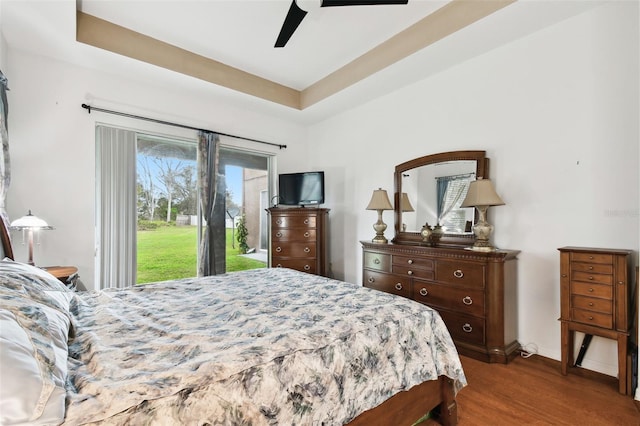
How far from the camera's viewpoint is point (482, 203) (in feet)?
8.62

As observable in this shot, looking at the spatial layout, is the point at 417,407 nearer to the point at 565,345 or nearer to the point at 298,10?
the point at 565,345

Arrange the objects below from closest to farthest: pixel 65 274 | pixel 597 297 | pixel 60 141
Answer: pixel 597 297 → pixel 65 274 → pixel 60 141

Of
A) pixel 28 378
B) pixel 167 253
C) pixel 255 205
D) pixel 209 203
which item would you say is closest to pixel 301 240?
pixel 255 205

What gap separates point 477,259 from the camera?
254cm

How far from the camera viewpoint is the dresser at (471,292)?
248 centimetres

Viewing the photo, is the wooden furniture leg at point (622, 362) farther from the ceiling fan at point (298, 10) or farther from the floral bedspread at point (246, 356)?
the ceiling fan at point (298, 10)

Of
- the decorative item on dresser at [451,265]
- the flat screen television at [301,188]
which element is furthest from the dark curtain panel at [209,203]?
the decorative item on dresser at [451,265]

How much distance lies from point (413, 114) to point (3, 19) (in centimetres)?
385

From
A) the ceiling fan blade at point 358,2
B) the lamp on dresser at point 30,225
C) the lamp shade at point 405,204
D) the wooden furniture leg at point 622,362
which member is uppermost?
the ceiling fan blade at point 358,2

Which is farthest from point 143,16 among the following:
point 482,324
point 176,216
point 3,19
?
point 482,324

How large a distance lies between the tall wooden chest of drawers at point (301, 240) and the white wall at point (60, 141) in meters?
2.03

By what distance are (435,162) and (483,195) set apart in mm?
768

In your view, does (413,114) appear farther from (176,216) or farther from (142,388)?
(142,388)

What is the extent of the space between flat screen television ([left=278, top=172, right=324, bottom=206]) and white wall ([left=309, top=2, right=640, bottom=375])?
145cm
